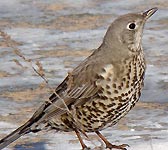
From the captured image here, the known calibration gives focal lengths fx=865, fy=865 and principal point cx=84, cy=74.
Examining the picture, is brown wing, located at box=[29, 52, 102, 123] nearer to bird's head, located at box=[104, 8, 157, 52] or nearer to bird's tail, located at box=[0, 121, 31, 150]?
bird's tail, located at box=[0, 121, 31, 150]

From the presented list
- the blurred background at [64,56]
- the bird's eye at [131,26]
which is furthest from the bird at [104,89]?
the blurred background at [64,56]

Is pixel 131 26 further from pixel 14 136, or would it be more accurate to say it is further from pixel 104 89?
pixel 14 136

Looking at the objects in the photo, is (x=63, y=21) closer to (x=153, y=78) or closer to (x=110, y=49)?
(x=153, y=78)

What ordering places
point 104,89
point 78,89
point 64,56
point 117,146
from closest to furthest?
point 104,89
point 78,89
point 117,146
point 64,56

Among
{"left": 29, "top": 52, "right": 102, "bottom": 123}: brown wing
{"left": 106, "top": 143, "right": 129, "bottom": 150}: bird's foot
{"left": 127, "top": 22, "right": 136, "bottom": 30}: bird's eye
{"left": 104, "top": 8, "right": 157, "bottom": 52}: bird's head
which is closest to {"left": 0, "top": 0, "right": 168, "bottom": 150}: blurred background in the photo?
{"left": 106, "top": 143, "right": 129, "bottom": 150}: bird's foot

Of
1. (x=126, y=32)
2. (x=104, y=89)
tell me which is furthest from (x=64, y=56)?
(x=104, y=89)

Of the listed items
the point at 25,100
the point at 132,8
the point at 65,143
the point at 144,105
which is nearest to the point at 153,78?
the point at 144,105

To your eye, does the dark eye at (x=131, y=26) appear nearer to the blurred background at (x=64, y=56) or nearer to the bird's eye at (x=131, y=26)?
the bird's eye at (x=131, y=26)
